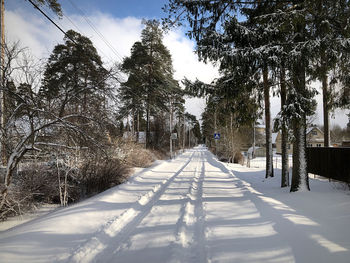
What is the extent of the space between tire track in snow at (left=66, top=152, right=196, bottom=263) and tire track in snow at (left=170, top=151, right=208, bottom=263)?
96 cm

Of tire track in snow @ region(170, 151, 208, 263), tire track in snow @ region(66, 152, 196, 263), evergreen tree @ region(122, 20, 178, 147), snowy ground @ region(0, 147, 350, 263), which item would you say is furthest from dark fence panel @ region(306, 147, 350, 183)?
evergreen tree @ region(122, 20, 178, 147)

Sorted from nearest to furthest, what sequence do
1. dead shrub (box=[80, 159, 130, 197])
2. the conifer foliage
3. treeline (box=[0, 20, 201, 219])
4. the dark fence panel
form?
1. treeline (box=[0, 20, 201, 219])
2. the dark fence panel
3. dead shrub (box=[80, 159, 130, 197])
4. the conifer foliage

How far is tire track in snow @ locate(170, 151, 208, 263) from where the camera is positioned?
268 cm

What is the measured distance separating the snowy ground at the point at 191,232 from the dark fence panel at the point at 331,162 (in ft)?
9.13

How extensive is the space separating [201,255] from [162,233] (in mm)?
923

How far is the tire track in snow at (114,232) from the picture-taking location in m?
2.68

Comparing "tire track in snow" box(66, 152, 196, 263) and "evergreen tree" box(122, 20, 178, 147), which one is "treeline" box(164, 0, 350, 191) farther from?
"evergreen tree" box(122, 20, 178, 147)

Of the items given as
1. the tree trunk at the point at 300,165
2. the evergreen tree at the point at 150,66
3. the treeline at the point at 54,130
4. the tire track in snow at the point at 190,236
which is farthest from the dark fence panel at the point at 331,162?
the evergreen tree at the point at 150,66

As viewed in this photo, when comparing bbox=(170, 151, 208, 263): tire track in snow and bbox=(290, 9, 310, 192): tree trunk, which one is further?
bbox=(290, 9, 310, 192): tree trunk

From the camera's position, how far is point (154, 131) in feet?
81.5

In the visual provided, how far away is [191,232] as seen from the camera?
3.40m

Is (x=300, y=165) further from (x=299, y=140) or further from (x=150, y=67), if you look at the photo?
(x=150, y=67)

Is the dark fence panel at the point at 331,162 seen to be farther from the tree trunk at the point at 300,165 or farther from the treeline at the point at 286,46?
the treeline at the point at 286,46

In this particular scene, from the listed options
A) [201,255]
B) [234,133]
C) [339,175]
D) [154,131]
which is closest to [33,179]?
[201,255]
